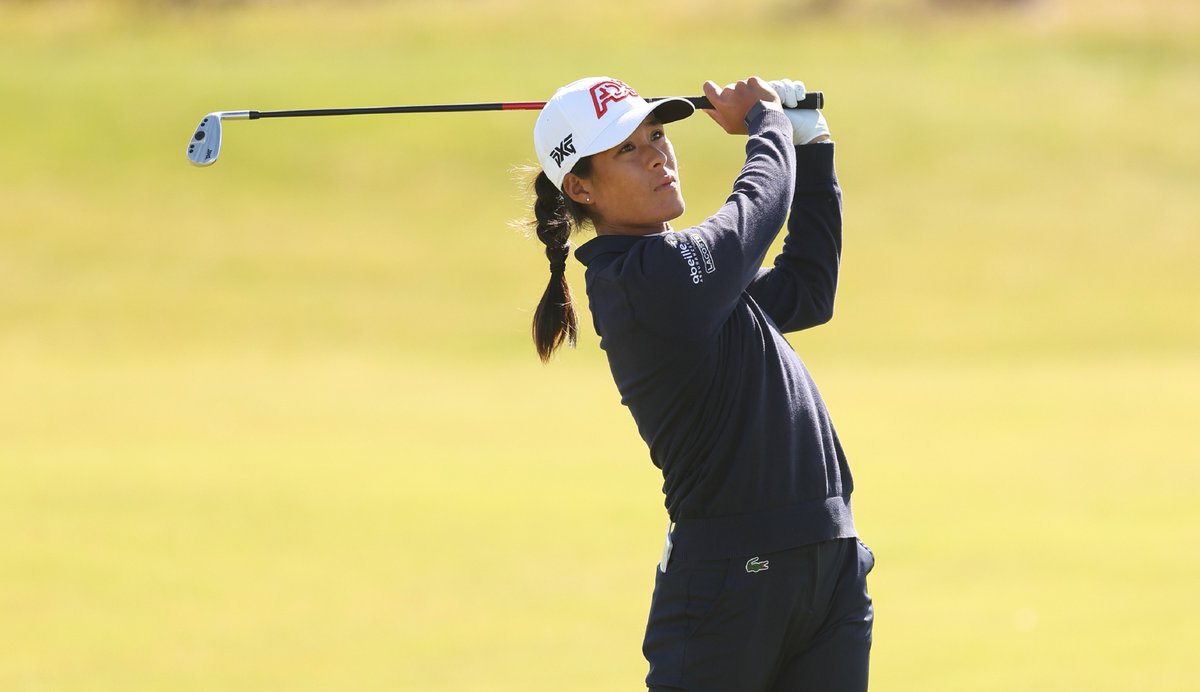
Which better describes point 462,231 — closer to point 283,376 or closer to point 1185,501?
point 283,376

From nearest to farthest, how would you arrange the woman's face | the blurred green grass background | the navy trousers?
the navy trousers
the woman's face
the blurred green grass background

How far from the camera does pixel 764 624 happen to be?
2.69 meters

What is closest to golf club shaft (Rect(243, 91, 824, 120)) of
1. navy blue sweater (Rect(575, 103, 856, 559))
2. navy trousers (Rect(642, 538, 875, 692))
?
navy blue sweater (Rect(575, 103, 856, 559))

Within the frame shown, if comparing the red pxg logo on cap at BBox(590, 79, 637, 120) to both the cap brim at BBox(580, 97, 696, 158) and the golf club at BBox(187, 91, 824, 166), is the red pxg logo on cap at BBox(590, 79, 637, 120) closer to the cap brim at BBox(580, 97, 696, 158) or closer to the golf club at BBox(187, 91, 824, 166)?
the cap brim at BBox(580, 97, 696, 158)

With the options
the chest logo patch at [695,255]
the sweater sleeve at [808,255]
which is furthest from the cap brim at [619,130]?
the sweater sleeve at [808,255]

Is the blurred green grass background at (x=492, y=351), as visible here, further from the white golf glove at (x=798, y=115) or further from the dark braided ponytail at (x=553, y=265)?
the white golf glove at (x=798, y=115)

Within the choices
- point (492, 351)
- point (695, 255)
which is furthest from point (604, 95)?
point (492, 351)

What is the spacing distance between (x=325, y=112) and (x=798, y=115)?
1017 mm

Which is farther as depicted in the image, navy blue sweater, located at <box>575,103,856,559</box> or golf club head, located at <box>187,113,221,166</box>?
golf club head, located at <box>187,113,221,166</box>

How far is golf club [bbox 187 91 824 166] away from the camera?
3.06 m

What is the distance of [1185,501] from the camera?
7.76 m

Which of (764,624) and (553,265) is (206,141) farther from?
(764,624)

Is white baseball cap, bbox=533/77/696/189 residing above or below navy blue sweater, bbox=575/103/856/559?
above

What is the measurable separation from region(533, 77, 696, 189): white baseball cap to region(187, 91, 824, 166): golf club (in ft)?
0.62
